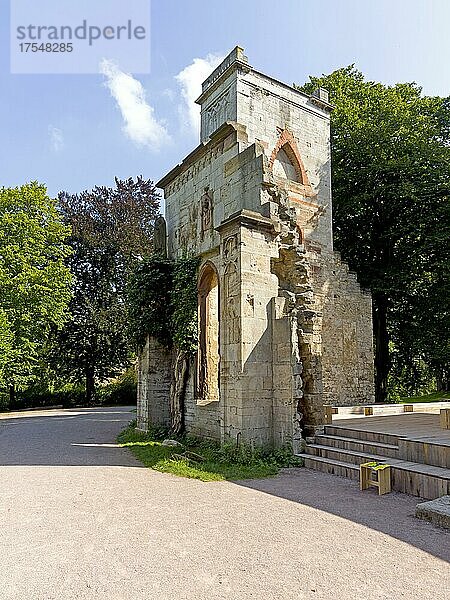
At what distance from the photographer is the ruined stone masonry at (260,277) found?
1052 cm

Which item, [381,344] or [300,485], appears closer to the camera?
[300,485]

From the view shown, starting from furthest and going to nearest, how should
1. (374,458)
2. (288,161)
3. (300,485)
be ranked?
Answer: (288,161), (374,458), (300,485)

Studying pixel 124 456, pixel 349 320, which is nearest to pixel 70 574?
pixel 124 456

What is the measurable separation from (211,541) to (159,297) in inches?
399

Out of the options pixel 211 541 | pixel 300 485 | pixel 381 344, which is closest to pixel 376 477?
pixel 300 485

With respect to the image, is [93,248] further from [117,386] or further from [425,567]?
[425,567]

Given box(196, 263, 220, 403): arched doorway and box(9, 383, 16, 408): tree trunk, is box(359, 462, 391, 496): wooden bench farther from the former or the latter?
box(9, 383, 16, 408): tree trunk

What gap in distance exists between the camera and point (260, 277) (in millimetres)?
10914

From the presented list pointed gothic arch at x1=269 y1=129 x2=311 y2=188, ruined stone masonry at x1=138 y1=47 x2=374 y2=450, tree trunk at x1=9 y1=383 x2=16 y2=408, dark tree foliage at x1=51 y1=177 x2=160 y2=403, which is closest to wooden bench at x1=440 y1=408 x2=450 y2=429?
ruined stone masonry at x1=138 y1=47 x2=374 y2=450

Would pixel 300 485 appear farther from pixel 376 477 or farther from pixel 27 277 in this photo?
pixel 27 277

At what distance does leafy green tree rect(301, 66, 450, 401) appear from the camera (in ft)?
67.9

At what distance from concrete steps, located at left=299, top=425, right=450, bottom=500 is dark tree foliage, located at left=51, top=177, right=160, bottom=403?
19899mm

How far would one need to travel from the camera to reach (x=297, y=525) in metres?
6.12

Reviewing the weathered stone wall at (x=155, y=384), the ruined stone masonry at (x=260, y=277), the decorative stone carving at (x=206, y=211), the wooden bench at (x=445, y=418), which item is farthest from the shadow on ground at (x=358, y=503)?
the decorative stone carving at (x=206, y=211)
